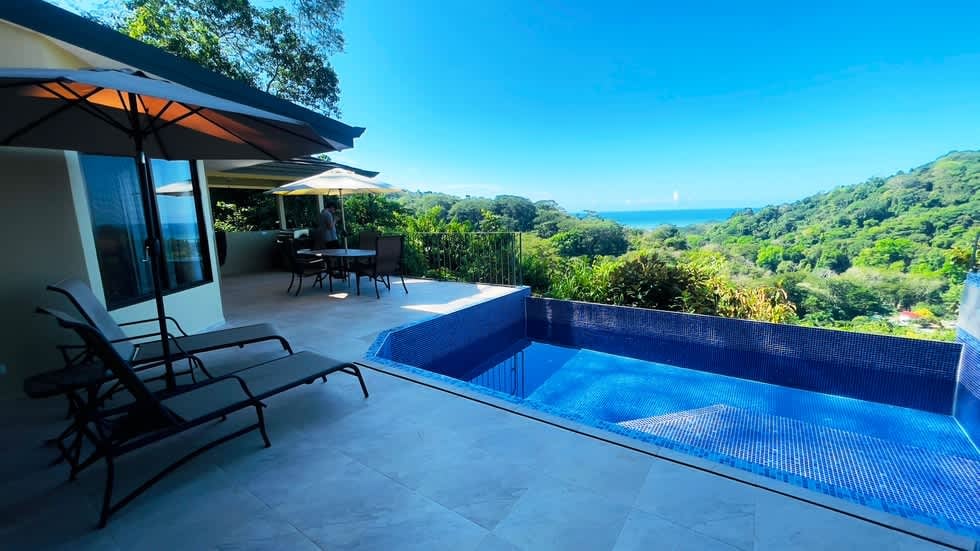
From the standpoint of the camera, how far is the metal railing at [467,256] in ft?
23.6

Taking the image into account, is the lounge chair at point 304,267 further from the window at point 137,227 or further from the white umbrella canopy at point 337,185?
the window at point 137,227

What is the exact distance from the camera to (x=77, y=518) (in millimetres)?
1645

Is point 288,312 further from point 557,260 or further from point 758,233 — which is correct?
point 758,233

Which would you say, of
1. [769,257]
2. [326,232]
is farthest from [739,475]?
[769,257]

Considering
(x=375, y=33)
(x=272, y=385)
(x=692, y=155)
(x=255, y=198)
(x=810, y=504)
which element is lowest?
(x=810, y=504)

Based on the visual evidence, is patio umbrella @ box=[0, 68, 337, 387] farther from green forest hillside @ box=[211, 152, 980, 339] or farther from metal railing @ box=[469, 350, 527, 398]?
Answer: green forest hillside @ box=[211, 152, 980, 339]

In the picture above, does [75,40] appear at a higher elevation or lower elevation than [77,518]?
higher

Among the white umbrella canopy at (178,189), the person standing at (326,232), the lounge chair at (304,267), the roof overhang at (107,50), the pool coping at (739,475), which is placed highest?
the roof overhang at (107,50)

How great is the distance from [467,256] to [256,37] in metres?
14.4

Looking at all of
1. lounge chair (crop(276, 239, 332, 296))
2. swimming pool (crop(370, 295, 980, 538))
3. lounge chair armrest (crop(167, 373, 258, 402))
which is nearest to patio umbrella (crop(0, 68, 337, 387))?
lounge chair armrest (crop(167, 373, 258, 402))

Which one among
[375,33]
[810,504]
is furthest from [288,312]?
[375,33]

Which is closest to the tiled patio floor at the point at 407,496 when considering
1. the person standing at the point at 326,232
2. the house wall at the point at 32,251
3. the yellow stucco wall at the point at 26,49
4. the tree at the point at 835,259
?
the house wall at the point at 32,251

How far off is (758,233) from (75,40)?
56.2 feet

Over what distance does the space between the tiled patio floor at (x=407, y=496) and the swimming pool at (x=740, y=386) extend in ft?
1.09
